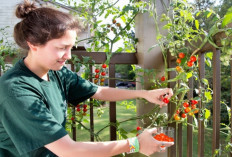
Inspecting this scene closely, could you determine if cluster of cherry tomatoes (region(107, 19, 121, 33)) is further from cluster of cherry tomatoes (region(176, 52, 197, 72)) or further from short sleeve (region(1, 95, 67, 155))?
short sleeve (region(1, 95, 67, 155))

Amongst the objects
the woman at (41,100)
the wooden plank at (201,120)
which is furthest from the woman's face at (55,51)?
the wooden plank at (201,120)

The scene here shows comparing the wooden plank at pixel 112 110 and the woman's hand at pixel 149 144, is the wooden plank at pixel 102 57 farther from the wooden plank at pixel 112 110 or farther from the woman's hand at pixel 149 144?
the woman's hand at pixel 149 144

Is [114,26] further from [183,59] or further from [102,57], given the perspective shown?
[183,59]

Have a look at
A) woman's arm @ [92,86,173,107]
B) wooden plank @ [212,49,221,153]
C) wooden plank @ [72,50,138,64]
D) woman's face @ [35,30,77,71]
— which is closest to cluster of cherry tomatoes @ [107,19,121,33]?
wooden plank @ [72,50,138,64]

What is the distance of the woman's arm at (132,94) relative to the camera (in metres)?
1.33

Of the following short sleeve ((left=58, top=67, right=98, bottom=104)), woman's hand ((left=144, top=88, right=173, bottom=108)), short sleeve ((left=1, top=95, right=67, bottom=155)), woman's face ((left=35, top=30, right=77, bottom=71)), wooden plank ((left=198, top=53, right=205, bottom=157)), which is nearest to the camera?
short sleeve ((left=1, top=95, right=67, bottom=155))

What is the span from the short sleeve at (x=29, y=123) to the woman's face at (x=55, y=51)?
A: 0.20 metres

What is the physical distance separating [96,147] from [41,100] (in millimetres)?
326

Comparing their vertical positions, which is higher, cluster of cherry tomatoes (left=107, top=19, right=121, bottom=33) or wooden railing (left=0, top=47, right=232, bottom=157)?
cluster of cherry tomatoes (left=107, top=19, right=121, bottom=33)

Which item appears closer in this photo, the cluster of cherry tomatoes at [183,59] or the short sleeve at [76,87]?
the cluster of cherry tomatoes at [183,59]

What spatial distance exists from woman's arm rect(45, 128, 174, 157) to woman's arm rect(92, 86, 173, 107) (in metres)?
0.31

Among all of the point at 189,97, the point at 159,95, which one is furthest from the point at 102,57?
the point at 189,97

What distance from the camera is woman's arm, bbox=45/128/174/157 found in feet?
3.15

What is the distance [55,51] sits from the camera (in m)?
1.05
